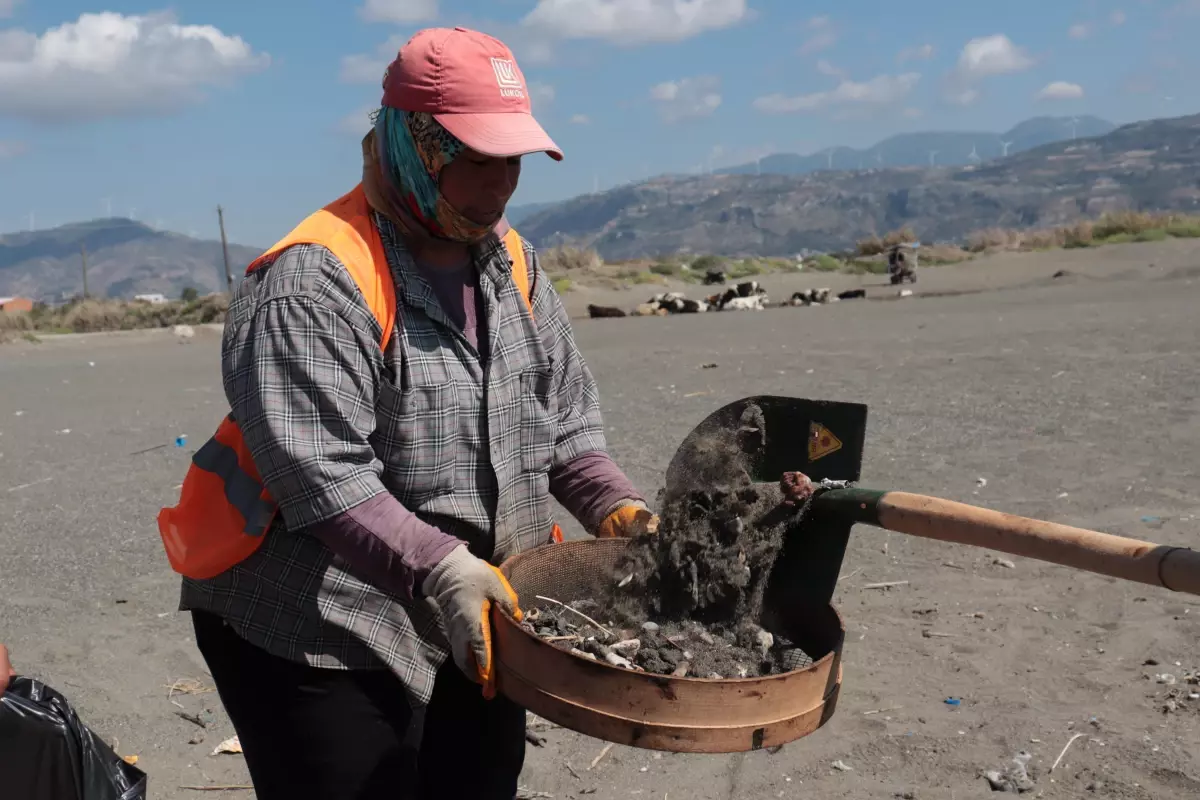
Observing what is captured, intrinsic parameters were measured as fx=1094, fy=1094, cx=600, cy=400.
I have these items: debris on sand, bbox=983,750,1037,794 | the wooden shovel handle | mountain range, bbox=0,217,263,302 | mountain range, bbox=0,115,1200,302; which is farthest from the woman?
mountain range, bbox=0,217,263,302

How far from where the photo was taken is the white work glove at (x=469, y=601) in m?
2.03

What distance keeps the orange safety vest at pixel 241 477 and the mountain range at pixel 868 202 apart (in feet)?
298

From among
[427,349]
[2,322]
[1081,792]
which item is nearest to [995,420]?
[1081,792]

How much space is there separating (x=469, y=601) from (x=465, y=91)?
96 centimetres

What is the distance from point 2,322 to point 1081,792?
23.9 metres

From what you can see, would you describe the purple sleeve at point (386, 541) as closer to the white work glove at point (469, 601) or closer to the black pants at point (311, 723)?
the white work glove at point (469, 601)

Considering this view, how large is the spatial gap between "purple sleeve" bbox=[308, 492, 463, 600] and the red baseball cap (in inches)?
27.6

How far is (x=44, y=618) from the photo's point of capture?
507 centimetres

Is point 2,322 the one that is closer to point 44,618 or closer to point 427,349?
point 44,618

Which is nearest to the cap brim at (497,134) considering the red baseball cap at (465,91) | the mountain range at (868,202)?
the red baseball cap at (465,91)

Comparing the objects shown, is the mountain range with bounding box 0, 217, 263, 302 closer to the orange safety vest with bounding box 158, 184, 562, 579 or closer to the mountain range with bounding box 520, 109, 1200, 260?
the mountain range with bounding box 520, 109, 1200, 260

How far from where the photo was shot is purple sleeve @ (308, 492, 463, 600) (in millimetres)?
2008

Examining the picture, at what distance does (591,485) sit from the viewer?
2625 mm

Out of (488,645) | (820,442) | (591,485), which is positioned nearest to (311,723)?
(488,645)
